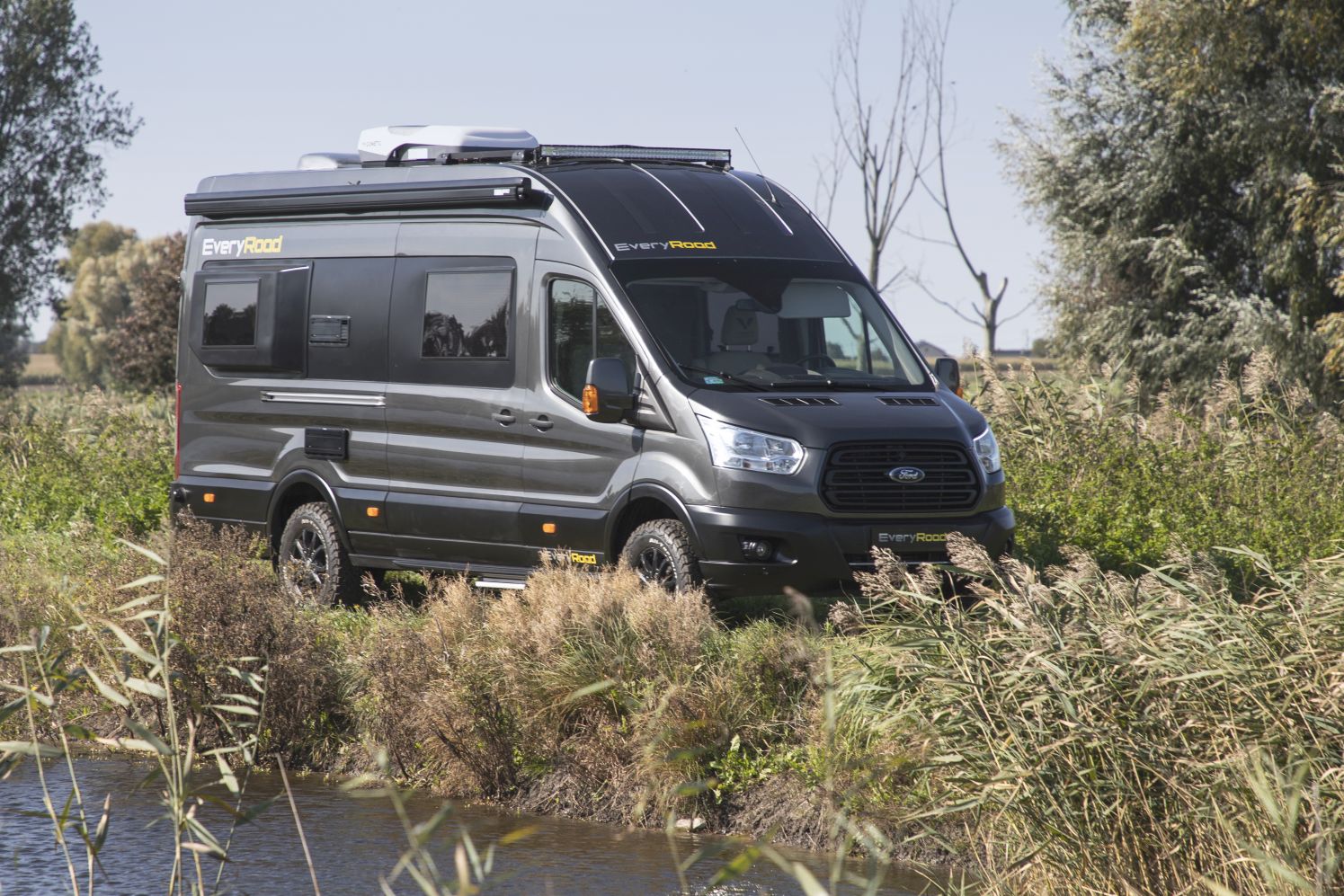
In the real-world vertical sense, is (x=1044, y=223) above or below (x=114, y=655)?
above

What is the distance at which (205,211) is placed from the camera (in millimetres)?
12531

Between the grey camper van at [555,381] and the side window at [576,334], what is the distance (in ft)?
0.06

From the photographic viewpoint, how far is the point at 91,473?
16.4 m

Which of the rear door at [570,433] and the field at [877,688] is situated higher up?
the rear door at [570,433]

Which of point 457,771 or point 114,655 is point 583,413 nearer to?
point 457,771

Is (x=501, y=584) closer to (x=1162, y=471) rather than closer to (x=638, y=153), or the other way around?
(x=638, y=153)

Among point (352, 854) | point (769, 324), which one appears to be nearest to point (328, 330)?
point (769, 324)

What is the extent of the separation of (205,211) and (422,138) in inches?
83.9

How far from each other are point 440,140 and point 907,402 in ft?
13.0

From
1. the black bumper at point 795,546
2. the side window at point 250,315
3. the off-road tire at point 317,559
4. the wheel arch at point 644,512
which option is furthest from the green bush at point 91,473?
the black bumper at point 795,546

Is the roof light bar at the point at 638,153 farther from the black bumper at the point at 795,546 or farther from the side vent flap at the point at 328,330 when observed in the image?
the black bumper at the point at 795,546

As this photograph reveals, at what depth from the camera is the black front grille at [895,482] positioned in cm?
892

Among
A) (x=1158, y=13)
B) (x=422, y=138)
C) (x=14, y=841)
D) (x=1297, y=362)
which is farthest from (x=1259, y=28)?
(x=14, y=841)

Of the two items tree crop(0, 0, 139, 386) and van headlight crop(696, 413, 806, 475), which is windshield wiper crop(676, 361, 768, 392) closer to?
van headlight crop(696, 413, 806, 475)
